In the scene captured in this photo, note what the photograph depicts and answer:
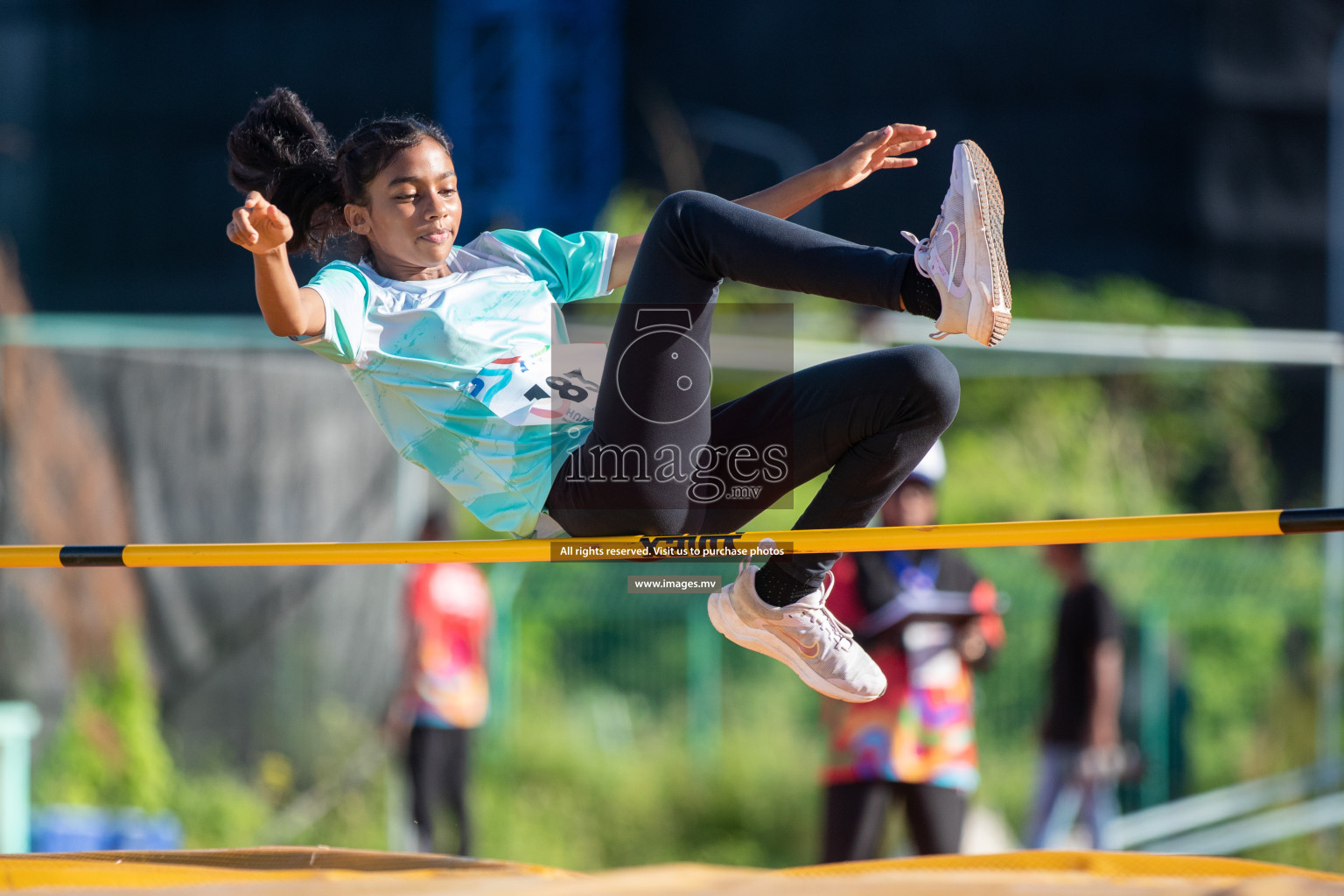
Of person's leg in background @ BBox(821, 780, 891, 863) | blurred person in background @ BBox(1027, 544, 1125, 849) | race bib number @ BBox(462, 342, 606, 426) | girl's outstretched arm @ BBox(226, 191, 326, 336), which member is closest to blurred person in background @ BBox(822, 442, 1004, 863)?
person's leg in background @ BBox(821, 780, 891, 863)

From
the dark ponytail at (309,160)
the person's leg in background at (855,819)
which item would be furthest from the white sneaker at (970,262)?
the person's leg in background at (855,819)

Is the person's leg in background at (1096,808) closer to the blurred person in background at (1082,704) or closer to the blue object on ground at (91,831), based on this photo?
the blurred person in background at (1082,704)

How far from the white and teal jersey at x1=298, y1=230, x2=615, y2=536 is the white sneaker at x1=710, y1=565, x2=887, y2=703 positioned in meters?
0.55

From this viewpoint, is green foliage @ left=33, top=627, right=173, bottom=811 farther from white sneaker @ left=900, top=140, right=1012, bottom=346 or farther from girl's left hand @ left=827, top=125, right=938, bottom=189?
white sneaker @ left=900, top=140, right=1012, bottom=346

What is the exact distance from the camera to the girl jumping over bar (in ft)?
10.1

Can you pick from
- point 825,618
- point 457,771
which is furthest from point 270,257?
point 457,771

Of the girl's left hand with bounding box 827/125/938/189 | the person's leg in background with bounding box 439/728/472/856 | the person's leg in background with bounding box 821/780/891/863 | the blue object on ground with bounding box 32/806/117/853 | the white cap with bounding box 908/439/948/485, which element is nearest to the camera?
the girl's left hand with bounding box 827/125/938/189

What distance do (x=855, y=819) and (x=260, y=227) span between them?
114 inches

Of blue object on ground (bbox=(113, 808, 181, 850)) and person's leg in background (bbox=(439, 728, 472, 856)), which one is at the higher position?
person's leg in background (bbox=(439, 728, 472, 856))

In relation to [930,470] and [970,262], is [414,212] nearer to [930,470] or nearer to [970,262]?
[970,262]

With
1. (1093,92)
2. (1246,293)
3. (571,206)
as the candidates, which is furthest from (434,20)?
(1246,293)

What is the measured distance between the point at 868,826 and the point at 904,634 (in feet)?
2.16

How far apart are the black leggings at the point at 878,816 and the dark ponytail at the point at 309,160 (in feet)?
8.08

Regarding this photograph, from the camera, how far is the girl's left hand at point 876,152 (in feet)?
11.6
